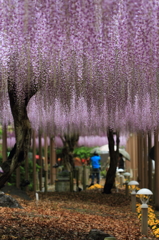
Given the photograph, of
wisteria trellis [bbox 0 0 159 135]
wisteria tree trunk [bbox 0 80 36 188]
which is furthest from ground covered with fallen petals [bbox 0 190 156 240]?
wisteria trellis [bbox 0 0 159 135]

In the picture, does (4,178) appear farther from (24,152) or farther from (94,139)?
(94,139)

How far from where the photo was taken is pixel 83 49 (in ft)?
12.6

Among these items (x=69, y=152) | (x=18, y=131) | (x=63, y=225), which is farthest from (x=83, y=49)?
(x=69, y=152)

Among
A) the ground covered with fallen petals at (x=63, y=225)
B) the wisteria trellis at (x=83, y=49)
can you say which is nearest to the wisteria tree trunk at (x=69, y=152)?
the ground covered with fallen petals at (x=63, y=225)

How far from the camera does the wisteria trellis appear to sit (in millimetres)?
3035

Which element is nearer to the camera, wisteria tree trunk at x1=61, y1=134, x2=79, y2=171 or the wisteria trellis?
the wisteria trellis

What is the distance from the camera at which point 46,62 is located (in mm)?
4289

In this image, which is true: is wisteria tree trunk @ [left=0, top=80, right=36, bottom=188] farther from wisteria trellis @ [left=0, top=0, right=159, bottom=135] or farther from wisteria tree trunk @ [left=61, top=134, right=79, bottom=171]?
wisteria tree trunk @ [left=61, top=134, right=79, bottom=171]

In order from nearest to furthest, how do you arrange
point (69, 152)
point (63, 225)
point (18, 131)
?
point (18, 131), point (63, 225), point (69, 152)

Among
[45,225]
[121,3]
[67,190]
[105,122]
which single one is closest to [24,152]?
[45,225]

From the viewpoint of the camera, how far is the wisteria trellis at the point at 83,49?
304 centimetres

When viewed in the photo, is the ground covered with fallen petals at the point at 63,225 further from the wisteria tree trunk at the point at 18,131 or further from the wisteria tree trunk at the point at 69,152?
the wisteria tree trunk at the point at 69,152

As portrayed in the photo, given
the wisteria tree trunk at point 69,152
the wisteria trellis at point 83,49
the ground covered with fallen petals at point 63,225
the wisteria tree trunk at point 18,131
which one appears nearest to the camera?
the wisteria trellis at point 83,49

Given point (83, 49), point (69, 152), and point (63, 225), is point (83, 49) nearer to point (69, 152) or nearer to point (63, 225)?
point (63, 225)
